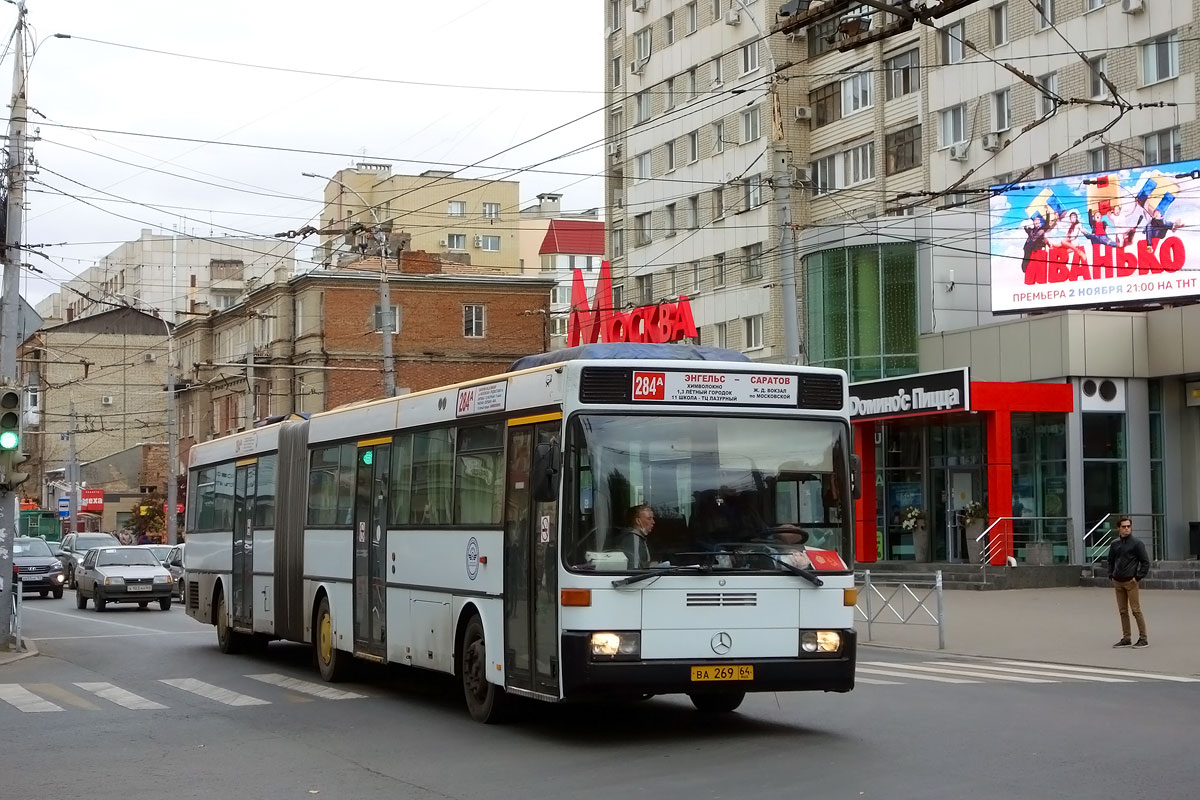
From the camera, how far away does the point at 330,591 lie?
60.1 feet

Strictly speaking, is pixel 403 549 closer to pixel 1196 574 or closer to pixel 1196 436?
pixel 1196 574

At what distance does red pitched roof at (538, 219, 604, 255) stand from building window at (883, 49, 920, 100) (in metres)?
56.8

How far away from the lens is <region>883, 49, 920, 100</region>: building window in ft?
171

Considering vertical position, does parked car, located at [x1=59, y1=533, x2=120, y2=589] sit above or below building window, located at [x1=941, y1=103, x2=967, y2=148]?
below

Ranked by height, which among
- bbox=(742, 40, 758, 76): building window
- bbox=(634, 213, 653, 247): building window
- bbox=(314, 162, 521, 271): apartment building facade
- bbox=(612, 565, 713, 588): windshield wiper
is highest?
bbox=(314, 162, 521, 271): apartment building facade

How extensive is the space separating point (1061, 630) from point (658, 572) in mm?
14517

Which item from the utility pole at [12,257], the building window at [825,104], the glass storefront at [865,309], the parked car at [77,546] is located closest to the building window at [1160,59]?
the glass storefront at [865,309]

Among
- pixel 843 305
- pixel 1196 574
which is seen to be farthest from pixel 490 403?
pixel 843 305

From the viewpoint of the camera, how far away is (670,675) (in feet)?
40.0

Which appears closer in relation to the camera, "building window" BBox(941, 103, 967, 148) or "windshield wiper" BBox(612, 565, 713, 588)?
"windshield wiper" BBox(612, 565, 713, 588)

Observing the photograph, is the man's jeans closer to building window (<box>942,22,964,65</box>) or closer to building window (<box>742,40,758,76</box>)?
building window (<box>942,22,964,65</box>)

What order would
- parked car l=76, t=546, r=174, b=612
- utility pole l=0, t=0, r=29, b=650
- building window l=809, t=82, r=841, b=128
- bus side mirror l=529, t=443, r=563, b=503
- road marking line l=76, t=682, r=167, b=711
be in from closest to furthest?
1. bus side mirror l=529, t=443, r=563, b=503
2. road marking line l=76, t=682, r=167, b=711
3. utility pole l=0, t=0, r=29, b=650
4. parked car l=76, t=546, r=174, b=612
5. building window l=809, t=82, r=841, b=128

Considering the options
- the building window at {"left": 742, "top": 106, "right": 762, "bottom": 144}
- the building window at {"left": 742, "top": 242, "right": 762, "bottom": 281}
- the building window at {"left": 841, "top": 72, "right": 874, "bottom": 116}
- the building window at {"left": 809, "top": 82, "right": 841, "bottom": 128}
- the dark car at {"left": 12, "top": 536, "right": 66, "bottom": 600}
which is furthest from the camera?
the building window at {"left": 742, "top": 106, "right": 762, "bottom": 144}

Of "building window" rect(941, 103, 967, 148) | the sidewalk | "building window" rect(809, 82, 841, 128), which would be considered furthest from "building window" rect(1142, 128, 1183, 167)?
"building window" rect(809, 82, 841, 128)
